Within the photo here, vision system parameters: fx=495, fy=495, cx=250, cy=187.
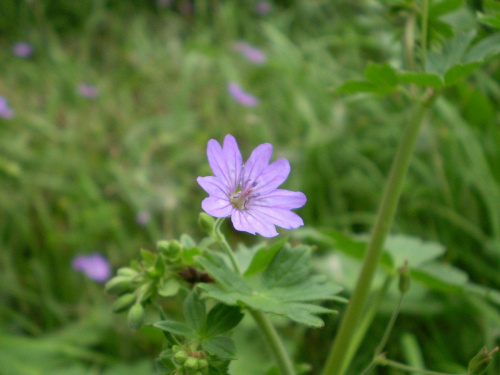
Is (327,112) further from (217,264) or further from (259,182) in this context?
(217,264)

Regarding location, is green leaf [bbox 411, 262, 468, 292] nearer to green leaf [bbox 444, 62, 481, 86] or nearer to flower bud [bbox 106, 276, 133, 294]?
green leaf [bbox 444, 62, 481, 86]

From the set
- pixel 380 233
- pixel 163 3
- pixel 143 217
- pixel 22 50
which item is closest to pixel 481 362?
pixel 380 233

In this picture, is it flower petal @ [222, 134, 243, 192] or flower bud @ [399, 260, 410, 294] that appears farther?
flower bud @ [399, 260, 410, 294]

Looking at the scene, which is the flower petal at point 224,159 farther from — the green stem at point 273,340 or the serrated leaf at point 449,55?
the serrated leaf at point 449,55

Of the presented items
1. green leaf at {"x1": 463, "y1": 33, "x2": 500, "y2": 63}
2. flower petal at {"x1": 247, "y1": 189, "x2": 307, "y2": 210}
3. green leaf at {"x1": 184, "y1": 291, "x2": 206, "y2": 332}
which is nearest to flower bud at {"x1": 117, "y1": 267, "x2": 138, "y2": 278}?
green leaf at {"x1": 184, "y1": 291, "x2": 206, "y2": 332}

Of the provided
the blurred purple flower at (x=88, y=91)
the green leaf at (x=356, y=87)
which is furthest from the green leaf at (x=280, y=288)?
the blurred purple flower at (x=88, y=91)

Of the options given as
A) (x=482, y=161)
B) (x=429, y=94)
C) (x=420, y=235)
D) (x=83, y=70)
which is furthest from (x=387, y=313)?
(x=83, y=70)

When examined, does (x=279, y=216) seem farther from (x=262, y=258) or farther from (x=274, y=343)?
(x=274, y=343)
